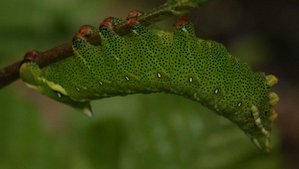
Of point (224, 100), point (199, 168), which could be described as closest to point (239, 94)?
point (224, 100)

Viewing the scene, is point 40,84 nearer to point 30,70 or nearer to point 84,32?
point 30,70

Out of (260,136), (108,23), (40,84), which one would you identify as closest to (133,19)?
(108,23)

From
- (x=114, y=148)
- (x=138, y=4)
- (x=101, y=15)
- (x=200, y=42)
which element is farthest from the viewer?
(x=138, y=4)

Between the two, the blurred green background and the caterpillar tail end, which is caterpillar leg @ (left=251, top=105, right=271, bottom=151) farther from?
the blurred green background

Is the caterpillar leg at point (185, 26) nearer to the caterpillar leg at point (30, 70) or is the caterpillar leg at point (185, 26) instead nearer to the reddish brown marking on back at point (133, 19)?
the reddish brown marking on back at point (133, 19)

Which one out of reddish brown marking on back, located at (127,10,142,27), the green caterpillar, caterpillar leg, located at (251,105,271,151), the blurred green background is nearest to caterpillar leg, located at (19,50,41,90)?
the green caterpillar

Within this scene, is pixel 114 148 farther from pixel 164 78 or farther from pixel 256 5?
pixel 256 5
